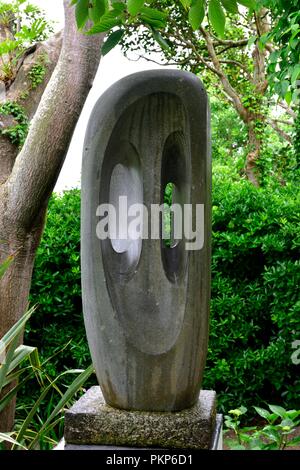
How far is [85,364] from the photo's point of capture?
4.51 metres

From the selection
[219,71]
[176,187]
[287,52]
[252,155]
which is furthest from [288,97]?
[252,155]

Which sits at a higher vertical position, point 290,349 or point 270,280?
point 270,280

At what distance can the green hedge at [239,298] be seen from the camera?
4.30 meters

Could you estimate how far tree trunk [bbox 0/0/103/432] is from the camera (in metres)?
3.80

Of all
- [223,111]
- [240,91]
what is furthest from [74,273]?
[223,111]

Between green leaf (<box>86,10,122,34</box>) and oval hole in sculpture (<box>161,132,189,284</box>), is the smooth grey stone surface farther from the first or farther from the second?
green leaf (<box>86,10,122,34</box>)

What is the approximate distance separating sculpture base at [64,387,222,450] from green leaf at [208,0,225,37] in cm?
158

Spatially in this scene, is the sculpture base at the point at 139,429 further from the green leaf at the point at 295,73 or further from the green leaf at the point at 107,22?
the green leaf at the point at 295,73

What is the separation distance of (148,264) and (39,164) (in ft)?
4.98

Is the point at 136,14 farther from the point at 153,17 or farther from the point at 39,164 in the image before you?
the point at 39,164

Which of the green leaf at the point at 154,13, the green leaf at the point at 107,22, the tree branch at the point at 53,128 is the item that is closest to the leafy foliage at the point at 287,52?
the tree branch at the point at 53,128

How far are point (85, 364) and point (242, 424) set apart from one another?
1292 millimetres

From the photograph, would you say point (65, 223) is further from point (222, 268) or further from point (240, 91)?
point (240, 91)

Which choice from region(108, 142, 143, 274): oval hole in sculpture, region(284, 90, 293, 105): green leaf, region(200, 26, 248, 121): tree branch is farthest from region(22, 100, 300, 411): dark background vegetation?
region(200, 26, 248, 121): tree branch
